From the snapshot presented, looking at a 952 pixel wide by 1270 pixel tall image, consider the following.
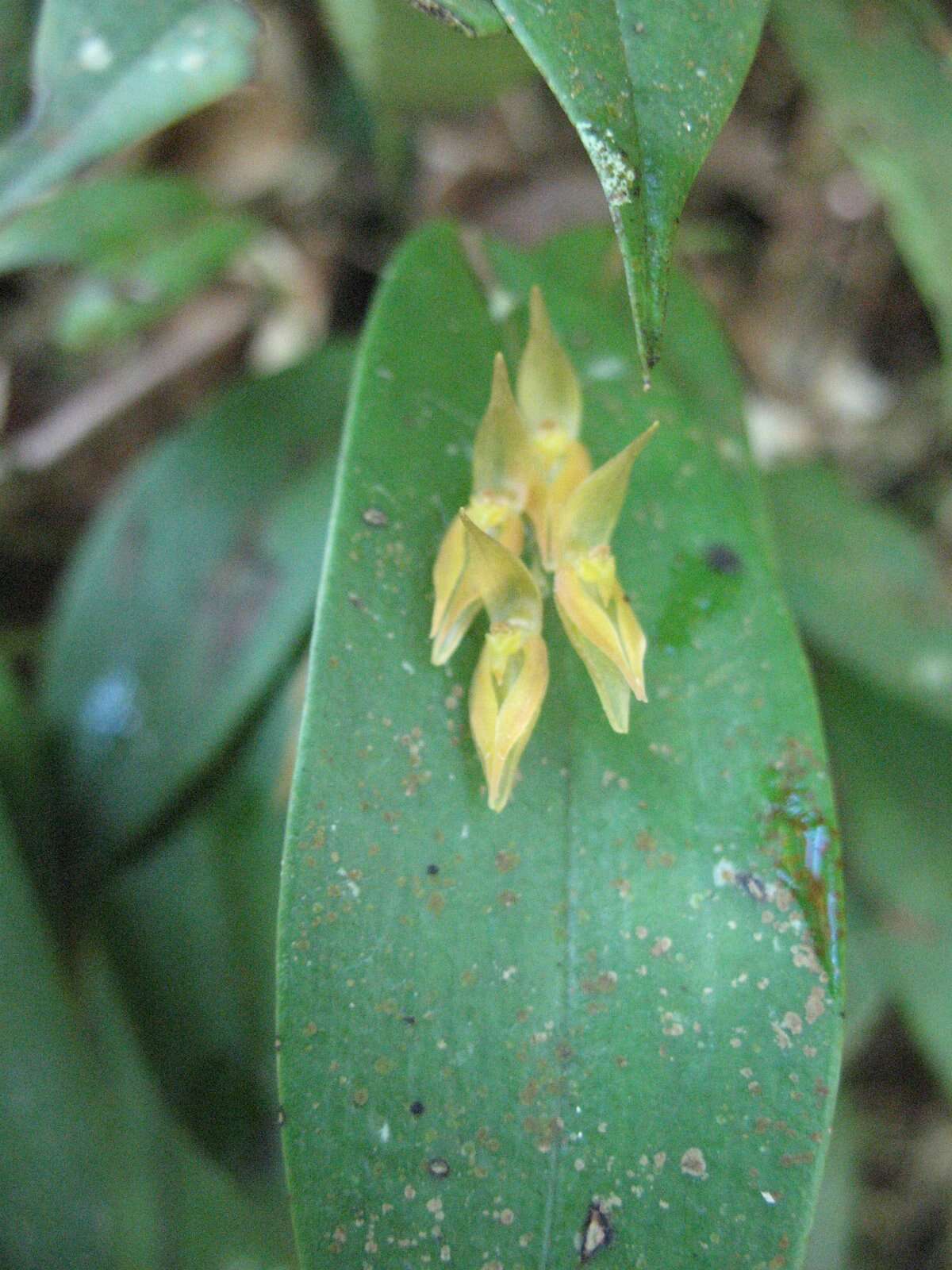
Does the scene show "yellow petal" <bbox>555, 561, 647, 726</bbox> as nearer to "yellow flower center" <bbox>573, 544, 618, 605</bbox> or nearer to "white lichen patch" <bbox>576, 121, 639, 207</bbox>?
"yellow flower center" <bbox>573, 544, 618, 605</bbox>

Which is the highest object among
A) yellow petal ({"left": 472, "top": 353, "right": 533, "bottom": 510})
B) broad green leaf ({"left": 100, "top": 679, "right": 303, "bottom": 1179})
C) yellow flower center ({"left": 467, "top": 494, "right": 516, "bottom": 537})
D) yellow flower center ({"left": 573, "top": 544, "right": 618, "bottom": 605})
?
yellow petal ({"left": 472, "top": 353, "right": 533, "bottom": 510})

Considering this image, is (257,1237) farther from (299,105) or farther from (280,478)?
(299,105)

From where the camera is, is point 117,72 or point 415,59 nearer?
point 117,72

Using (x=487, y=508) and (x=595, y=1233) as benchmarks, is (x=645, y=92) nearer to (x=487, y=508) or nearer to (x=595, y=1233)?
(x=487, y=508)

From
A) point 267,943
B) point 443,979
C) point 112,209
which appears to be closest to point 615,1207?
point 443,979

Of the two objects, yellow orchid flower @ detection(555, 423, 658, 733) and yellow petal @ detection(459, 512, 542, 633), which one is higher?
yellow petal @ detection(459, 512, 542, 633)

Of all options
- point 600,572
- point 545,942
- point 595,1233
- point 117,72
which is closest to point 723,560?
point 600,572

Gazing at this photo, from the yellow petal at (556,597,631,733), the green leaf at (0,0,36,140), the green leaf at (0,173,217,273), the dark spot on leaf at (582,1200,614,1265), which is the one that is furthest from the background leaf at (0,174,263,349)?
the dark spot on leaf at (582,1200,614,1265)
